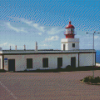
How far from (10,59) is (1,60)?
51.4 inches

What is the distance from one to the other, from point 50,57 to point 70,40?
6176mm

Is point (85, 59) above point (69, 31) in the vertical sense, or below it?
below

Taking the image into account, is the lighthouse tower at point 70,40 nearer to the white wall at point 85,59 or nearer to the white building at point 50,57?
the white building at point 50,57

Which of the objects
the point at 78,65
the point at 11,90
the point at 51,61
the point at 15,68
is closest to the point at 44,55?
the point at 51,61

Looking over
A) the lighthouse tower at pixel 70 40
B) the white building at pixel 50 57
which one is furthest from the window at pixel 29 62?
the lighthouse tower at pixel 70 40

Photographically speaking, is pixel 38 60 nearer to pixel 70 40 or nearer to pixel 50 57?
pixel 50 57

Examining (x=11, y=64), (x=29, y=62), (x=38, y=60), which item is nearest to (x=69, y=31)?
(x=38, y=60)

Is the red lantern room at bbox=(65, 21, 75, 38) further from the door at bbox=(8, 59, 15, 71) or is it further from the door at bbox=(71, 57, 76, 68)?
the door at bbox=(8, 59, 15, 71)

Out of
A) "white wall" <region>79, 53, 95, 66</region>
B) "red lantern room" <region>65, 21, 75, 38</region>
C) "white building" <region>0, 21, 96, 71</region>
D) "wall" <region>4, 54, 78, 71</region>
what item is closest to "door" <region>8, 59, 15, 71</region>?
"white building" <region>0, 21, 96, 71</region>

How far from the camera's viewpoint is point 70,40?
2834 cm

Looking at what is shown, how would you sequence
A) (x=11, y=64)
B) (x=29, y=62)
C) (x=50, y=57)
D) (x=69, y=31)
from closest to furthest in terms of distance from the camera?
(x=11, y=64) < (x=29, y=62) < (x=50, y=57) < (x=69, y=31)

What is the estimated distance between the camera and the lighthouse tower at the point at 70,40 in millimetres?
28359

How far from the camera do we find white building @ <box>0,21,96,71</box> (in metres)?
22.5

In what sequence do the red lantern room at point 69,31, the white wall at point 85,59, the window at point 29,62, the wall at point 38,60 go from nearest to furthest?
1. the wall at point 38,60
2. the window at point 29,62
3. the white wall at point 85,59
4. the red lantern room at point 69,31
